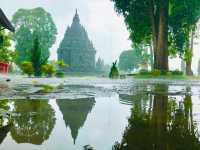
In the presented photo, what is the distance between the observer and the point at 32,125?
123 inches

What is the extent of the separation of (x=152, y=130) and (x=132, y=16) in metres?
30.0

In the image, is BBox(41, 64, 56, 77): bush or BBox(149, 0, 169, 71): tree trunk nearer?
BBox(41, 64, 56, 77): bush

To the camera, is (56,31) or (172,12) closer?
(172,12)

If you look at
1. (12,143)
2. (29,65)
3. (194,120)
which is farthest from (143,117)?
(29,65)

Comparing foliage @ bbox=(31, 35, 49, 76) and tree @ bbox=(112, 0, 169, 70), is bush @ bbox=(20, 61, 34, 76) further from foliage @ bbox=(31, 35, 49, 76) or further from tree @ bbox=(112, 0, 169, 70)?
tree @ bbox=(112, 0, 169, 70)

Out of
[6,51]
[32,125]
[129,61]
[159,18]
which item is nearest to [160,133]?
[32,125]

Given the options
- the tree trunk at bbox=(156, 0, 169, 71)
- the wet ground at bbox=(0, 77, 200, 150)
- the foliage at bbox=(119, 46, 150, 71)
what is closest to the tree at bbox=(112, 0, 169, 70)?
the tree trunk at bbox=(156, 0, 169, 71)

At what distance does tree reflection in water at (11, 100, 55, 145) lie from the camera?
8.46 feet

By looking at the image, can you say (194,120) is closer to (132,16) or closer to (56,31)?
(132,16)

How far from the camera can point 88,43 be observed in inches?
3115

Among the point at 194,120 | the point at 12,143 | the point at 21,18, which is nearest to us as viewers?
the point at 12,143

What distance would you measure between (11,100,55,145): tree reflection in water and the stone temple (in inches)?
2796

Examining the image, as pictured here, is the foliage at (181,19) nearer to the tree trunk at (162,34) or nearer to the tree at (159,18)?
the tree at (159,18)

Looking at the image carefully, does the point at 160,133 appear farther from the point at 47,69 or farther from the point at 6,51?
the point at 6,51
